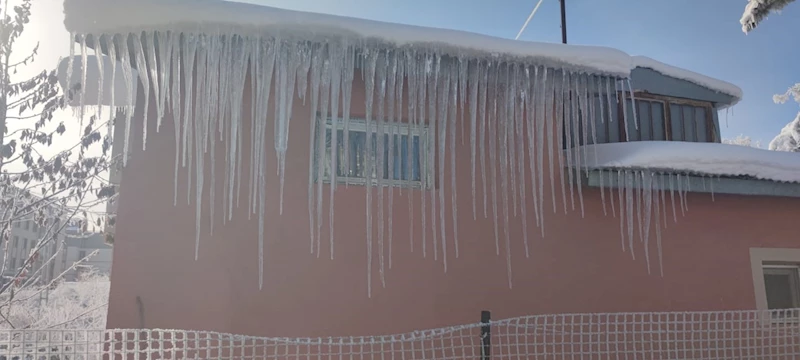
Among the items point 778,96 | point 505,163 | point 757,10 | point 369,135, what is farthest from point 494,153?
point 778,96

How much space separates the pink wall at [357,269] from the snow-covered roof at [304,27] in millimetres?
645

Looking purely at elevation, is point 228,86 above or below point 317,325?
above

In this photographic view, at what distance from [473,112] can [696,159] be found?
6.16 ft

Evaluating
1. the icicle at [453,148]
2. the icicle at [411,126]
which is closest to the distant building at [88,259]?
the icicle at [411,126]

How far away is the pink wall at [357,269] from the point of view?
378 cm

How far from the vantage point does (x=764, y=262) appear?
17.2 ft

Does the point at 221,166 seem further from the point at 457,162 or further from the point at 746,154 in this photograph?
the point at 746,154

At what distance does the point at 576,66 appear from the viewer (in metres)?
4.32

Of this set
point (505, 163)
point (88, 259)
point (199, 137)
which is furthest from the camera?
point (88, 259)

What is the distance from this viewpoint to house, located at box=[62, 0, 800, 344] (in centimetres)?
375

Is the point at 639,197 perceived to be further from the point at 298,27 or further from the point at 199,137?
the point at 199,137

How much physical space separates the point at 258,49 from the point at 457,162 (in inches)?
68.6

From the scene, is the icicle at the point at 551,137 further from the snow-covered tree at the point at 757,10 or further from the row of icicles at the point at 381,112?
the snow-covered tree at the point at 757,10

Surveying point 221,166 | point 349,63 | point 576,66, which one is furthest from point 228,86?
point 576,66
